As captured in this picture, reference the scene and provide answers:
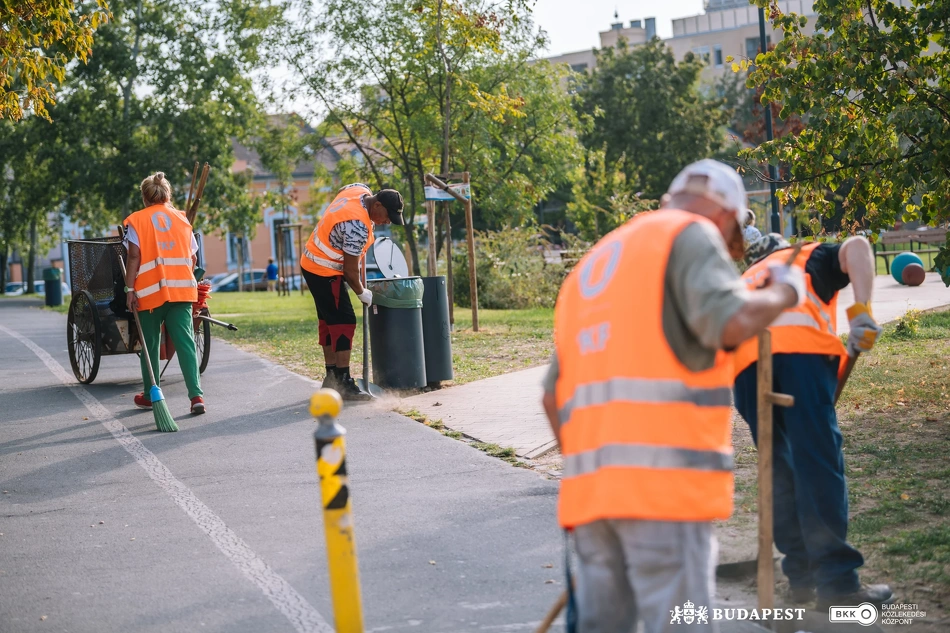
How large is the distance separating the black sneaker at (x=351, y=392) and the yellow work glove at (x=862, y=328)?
631 cm

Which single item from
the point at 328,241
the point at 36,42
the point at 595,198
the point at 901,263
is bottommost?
the point at 901,263

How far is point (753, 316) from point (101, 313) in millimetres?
9401

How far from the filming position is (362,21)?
21406 mm

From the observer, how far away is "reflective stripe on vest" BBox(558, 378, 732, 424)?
292 centimetres

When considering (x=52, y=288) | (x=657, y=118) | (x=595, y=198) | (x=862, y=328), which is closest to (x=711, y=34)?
(x=657, y=118)

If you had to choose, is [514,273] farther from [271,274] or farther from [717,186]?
[271,274]

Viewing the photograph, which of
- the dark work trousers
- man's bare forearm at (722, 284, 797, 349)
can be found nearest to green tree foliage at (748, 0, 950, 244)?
the dark work trousers

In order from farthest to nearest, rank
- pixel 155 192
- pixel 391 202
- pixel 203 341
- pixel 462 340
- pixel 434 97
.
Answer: pixel 434 97 < pixel 462 340 < pixel 203 341 < pixel 391 202 < pixel 155 192

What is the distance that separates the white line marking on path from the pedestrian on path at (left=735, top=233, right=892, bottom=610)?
194 centimetres

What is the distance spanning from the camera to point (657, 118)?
165ft

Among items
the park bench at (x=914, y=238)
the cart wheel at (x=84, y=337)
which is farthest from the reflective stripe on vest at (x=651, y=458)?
the park bench at (x=914, y=238)

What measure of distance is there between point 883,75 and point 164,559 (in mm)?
6646

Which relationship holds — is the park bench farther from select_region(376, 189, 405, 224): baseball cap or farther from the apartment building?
the apartment building

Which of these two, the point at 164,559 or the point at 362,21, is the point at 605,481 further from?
the point at 362,21
